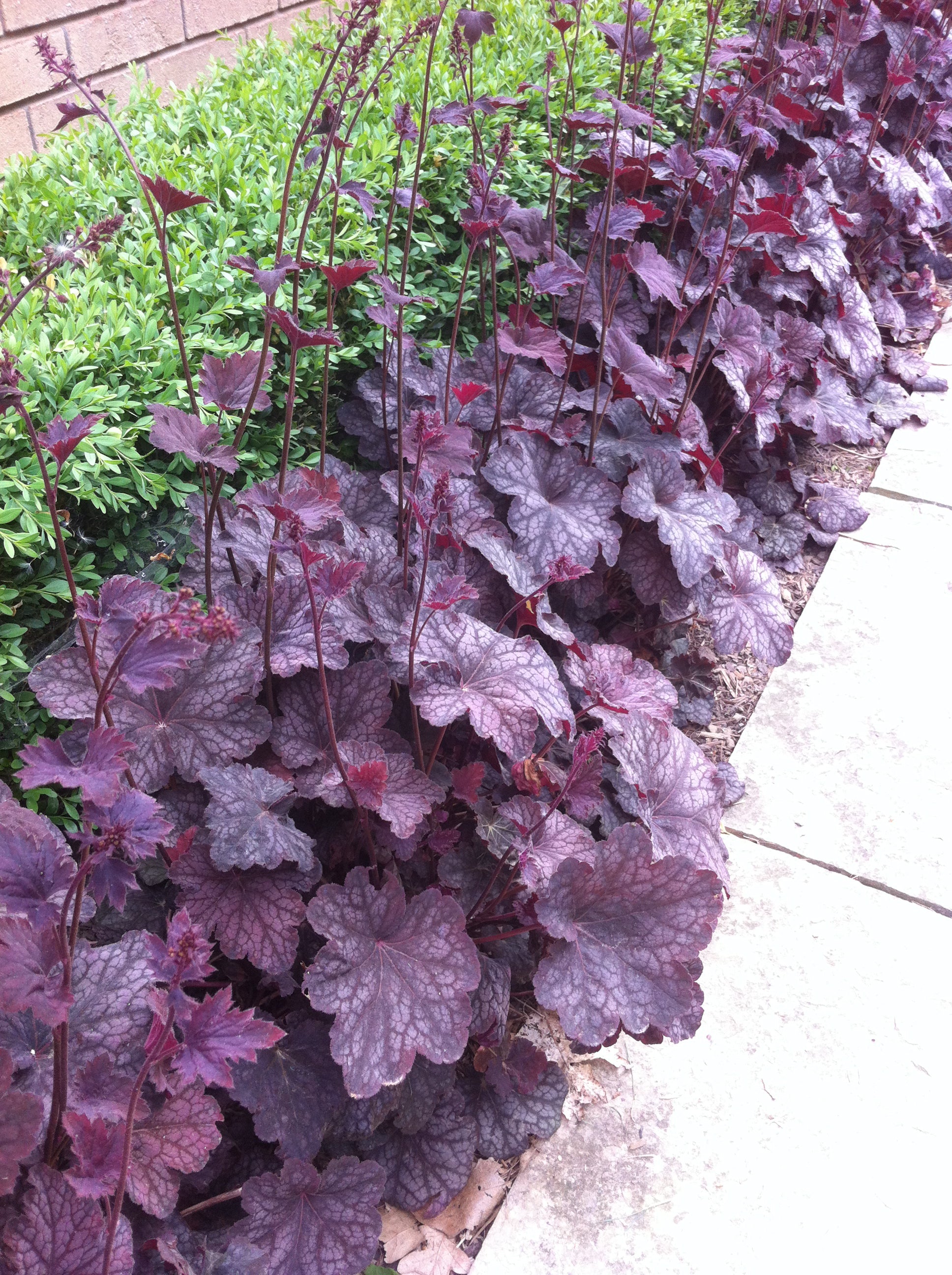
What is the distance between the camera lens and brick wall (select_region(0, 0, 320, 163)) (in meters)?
3.56

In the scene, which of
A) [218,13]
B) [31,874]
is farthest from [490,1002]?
[218,13]

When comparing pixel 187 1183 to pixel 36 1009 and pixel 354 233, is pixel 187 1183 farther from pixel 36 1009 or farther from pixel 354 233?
pixel 354 233

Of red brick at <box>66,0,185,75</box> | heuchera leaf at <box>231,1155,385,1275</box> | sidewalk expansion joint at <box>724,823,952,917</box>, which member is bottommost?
sidewalk expansion joint at <box>724,823,952,917</box>

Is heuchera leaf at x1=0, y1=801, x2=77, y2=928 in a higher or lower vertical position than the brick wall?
lower

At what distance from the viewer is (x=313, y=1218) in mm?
1439

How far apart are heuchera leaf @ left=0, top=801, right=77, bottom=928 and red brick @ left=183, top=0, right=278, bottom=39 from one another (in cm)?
443

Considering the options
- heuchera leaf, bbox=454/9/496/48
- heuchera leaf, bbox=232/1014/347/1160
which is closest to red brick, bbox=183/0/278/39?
heuchera leaf, bbox=454/9/496/48

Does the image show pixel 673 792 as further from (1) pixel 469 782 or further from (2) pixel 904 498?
(2) pixel 904 498

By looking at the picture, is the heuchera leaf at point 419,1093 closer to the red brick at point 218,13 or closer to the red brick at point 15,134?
the red brick at point 15,134

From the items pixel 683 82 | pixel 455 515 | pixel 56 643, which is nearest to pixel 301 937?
pixel 56 643

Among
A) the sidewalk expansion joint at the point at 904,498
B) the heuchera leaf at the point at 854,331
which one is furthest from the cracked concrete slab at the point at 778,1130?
the heuchera leaf at the point at 854,331

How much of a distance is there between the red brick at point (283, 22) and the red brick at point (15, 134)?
58.4 inches

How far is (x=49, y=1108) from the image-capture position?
1.18 m

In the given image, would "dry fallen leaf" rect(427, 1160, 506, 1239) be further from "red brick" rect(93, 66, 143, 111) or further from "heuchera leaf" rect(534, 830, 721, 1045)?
"red brick" rect(93, 66, 143, 111)
